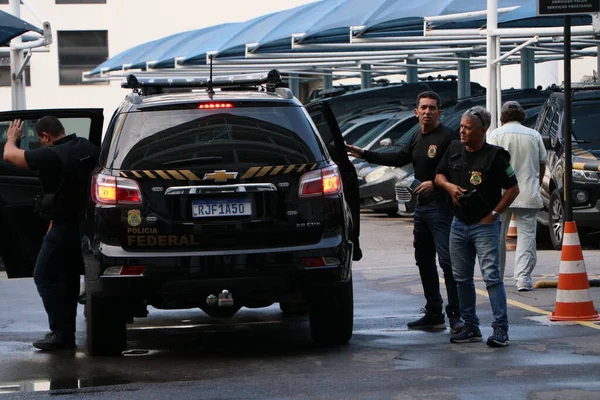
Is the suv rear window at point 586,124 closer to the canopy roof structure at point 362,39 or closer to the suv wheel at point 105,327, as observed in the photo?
the canopy roof structure at point 362,39

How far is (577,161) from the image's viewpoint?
53.4 feet

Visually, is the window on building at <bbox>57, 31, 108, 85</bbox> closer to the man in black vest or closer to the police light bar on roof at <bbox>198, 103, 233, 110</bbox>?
the man in black vest

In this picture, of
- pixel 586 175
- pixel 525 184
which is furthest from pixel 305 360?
pixel 586 175

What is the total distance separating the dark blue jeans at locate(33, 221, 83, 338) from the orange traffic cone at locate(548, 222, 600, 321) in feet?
11.6

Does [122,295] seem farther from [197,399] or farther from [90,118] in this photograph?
[90,118]

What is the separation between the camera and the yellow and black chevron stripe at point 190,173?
337 inches

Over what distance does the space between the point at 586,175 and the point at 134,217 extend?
→ 8.76 meters

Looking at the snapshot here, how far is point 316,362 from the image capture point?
877 cm

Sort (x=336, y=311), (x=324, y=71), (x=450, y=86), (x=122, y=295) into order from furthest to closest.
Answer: (x=324, y=71) < (x=450, y=86) < (x=336, y=311) < (x=122, y=295)

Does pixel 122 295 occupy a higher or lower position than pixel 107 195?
lower

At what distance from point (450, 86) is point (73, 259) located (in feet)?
76.1

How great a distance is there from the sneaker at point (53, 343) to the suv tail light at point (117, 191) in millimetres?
1496

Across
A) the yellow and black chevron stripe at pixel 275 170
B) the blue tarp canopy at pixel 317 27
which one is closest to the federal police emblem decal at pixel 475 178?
the yellow and black chevron stripe at pixel 275 170

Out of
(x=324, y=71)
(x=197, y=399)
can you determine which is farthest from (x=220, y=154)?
(x=324, y=71)
